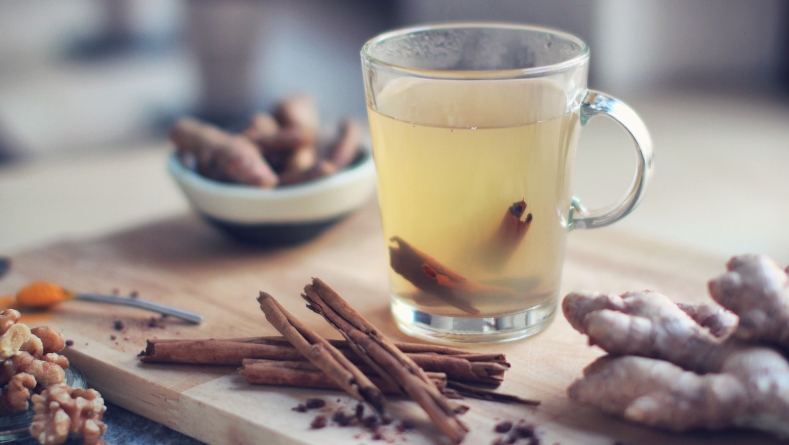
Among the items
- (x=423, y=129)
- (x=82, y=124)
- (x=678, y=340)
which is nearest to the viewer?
(x=678, y=340)

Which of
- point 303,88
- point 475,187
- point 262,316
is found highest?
point 475,187

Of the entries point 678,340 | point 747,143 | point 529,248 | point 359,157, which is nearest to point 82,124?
point 359,157

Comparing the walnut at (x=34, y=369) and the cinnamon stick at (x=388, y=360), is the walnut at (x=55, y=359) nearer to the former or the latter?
the walnut at (x=34, y=369)

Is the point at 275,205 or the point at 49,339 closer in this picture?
the point at 49,339

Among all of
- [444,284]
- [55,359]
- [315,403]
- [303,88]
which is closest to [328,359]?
[315,403]

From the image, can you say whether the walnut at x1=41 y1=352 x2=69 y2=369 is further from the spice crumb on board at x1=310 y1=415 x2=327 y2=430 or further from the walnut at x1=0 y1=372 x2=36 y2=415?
the spice crumb on board at x1=310 y1=415 x2=327 y2=430

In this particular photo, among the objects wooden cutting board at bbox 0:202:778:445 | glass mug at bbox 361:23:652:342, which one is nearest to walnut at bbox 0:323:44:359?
wooden cutting board at bbox 0:202:778:445

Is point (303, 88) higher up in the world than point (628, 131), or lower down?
lower down

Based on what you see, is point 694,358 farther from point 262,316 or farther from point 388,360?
point 262,316

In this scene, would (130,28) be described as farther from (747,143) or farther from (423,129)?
(423,129)
